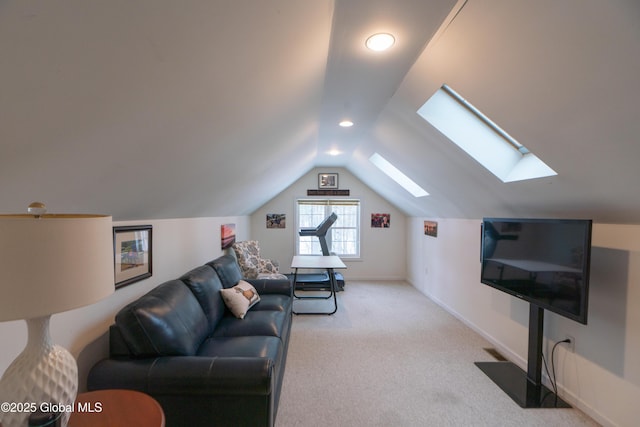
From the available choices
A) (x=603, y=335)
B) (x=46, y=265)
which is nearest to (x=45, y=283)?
(x=46, y=265)

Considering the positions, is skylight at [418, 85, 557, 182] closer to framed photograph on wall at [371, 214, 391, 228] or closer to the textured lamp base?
the textured lamp base

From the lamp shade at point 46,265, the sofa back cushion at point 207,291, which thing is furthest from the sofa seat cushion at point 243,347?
the lamp shade at point 46,265

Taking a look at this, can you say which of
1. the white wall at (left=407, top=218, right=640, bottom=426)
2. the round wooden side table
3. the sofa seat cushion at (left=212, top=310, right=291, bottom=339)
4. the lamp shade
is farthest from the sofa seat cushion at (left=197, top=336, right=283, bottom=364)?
the white wall at (left=407, top=218, right=640, bottom=426)

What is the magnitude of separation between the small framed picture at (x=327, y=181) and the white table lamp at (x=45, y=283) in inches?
212

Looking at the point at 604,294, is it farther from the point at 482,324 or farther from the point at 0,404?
the point at 0,404

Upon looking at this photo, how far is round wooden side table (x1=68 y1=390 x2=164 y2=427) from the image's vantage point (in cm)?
110

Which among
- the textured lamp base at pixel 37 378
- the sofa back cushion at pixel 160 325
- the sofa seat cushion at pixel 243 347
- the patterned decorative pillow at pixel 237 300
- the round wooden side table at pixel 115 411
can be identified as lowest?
the sofa seat cushion at pixel 243 347

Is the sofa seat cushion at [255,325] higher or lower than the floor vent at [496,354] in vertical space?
higher

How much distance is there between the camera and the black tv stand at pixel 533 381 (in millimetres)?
2254

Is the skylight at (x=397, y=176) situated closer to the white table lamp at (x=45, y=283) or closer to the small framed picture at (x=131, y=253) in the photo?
the small framed picture at (x=131, y=253)

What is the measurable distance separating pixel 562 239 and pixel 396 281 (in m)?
4.38

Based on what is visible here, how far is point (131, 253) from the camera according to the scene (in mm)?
2125

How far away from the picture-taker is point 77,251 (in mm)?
849

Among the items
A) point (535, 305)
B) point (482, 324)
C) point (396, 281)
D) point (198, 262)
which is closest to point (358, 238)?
point (396, 281)
